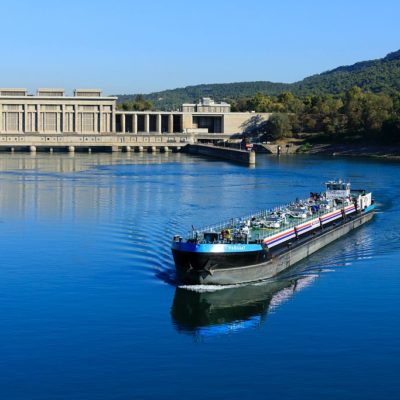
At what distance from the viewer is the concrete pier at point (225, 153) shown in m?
116

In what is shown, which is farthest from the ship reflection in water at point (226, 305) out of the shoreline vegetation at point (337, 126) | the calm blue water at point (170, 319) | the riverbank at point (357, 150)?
the shoreline vegetation at point (337, 126)

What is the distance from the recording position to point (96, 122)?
16638 cm

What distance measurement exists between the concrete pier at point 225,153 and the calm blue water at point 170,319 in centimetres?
6199

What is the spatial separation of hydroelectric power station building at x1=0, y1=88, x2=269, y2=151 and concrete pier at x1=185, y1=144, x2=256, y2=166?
6086 mm

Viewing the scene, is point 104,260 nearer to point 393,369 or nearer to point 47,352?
point 47,352

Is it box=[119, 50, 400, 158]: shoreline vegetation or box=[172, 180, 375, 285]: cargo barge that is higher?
box=[119, 50, 400, 158]: shoreline vegetation

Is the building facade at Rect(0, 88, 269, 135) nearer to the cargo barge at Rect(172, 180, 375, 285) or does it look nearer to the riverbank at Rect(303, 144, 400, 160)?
the riverbank at Rect(303, 144, 400, 160)

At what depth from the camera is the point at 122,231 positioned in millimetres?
46406

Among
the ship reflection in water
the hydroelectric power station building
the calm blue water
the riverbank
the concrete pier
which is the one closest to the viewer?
the calm blue water

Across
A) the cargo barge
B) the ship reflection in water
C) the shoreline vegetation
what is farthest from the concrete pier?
the ship reflection in water

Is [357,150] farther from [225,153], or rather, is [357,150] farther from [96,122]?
[96,122]

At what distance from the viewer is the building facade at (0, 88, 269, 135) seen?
163 metres

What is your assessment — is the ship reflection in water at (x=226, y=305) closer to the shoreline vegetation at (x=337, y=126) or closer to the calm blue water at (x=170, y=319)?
the calm blue water at (x=170, y=319)

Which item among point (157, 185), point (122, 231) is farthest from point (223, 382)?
point (157, 185)
